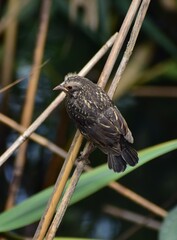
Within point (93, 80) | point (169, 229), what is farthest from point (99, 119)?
point (93, 80)

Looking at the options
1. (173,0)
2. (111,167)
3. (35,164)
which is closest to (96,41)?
(173,0)

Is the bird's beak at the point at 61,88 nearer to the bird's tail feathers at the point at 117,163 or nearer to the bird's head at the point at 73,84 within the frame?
the bird's head at the point at 73,84

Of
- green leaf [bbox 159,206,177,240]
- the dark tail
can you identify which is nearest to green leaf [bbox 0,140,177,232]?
the dark tail

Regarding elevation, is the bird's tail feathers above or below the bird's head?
below

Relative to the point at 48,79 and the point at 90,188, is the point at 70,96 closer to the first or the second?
the point at 90,188

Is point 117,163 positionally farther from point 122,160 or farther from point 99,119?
point 99,119

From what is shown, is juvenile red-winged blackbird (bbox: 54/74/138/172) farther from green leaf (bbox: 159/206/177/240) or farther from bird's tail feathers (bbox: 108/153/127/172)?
green leaf (bbox: 159/206/177/240)

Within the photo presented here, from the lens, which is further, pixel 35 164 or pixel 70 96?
pixel 35 164
